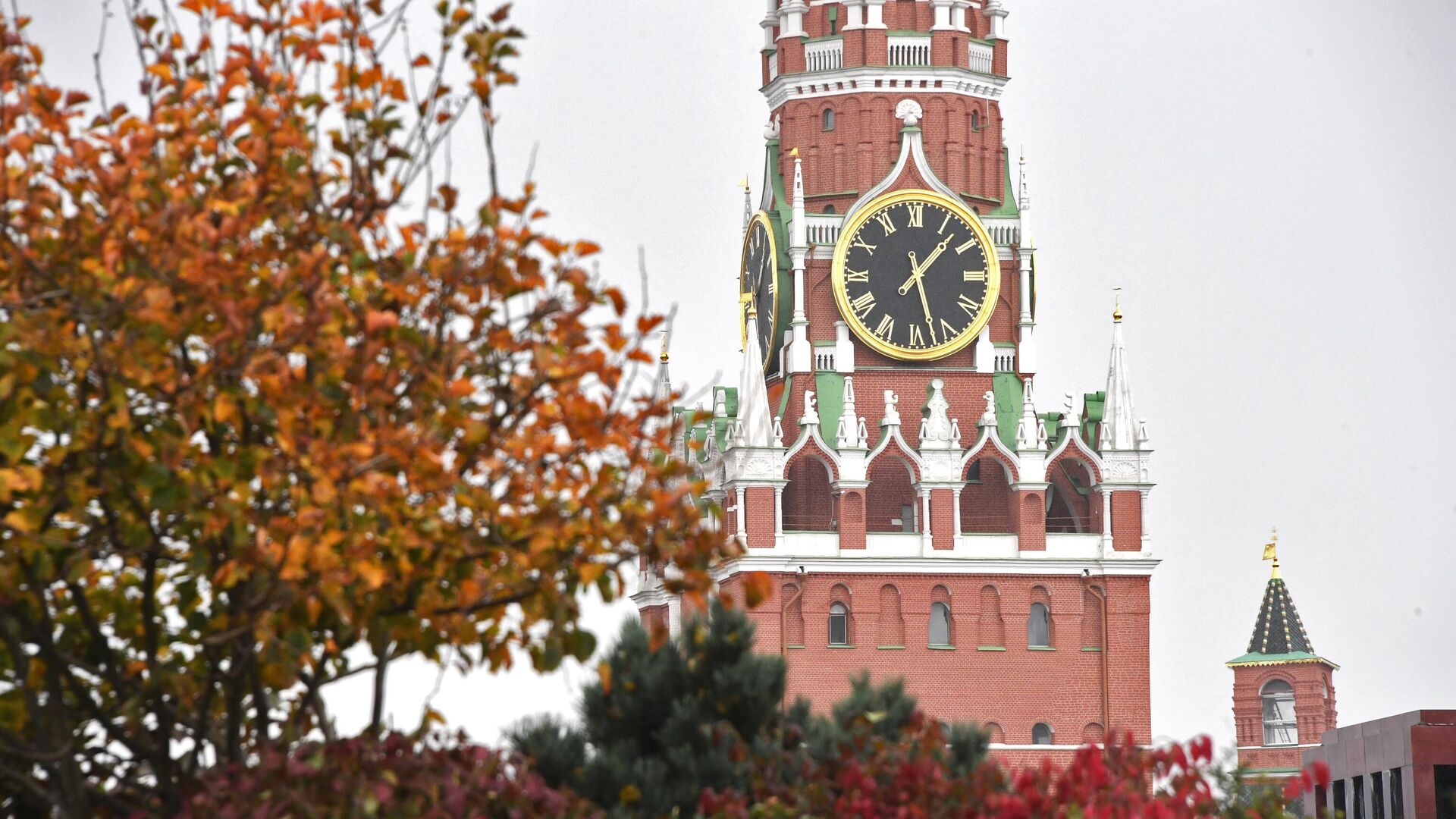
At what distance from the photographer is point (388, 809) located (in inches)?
598

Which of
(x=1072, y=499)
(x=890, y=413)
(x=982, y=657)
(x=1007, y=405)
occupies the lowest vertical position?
(x=982, y=657)

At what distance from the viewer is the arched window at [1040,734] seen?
79875 mm

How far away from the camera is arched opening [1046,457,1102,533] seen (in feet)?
275

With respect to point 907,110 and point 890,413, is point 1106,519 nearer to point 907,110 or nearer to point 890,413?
point 890,413

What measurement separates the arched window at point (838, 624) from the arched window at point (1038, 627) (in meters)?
4.99

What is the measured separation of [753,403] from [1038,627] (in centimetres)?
996

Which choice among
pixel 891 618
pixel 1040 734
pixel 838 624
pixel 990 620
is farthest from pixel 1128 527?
pixel 838 624

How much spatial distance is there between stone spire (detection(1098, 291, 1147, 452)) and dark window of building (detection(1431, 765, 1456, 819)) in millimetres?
32904

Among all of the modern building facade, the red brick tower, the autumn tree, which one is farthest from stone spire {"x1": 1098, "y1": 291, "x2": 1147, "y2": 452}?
the autumn tree

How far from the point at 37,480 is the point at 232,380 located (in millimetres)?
1299

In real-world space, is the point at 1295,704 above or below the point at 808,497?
below

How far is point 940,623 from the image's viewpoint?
8162 cm

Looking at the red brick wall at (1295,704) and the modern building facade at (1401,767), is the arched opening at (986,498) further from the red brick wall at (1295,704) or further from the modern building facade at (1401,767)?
the red brick wall at (1295,704)

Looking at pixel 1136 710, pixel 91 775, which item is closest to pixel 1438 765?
pixel 1136 710
